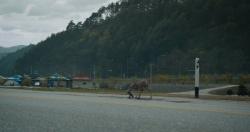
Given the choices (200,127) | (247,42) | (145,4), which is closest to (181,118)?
(200,127)

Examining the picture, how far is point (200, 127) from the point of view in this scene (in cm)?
925

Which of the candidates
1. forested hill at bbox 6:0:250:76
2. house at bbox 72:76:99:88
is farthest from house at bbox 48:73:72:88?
forested hill at bbox 6:0:250:76

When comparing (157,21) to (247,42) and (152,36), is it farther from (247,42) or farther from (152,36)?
(247,42)

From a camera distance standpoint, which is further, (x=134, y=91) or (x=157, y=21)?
(x=157, y=21)

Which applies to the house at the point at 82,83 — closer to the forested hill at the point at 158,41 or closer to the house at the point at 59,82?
the house at the point at 59,82

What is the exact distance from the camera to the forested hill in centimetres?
7856

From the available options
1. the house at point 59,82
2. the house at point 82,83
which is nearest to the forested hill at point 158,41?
the house at point 82,83

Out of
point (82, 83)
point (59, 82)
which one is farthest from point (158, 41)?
point (59, 82)

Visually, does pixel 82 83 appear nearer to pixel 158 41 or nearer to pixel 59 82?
→ pixel 59 82

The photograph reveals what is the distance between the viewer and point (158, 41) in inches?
3932

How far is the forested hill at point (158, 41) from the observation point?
7856cm

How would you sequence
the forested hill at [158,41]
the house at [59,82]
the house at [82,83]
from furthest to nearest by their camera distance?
the forested hill at [158,41] → the house at [82,83] → the house at [59,82]

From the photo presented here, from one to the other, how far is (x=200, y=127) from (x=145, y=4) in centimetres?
11957

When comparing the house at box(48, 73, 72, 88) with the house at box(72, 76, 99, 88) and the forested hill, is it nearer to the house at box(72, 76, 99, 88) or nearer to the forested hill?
the house at box(72, 76, 99, 88)
